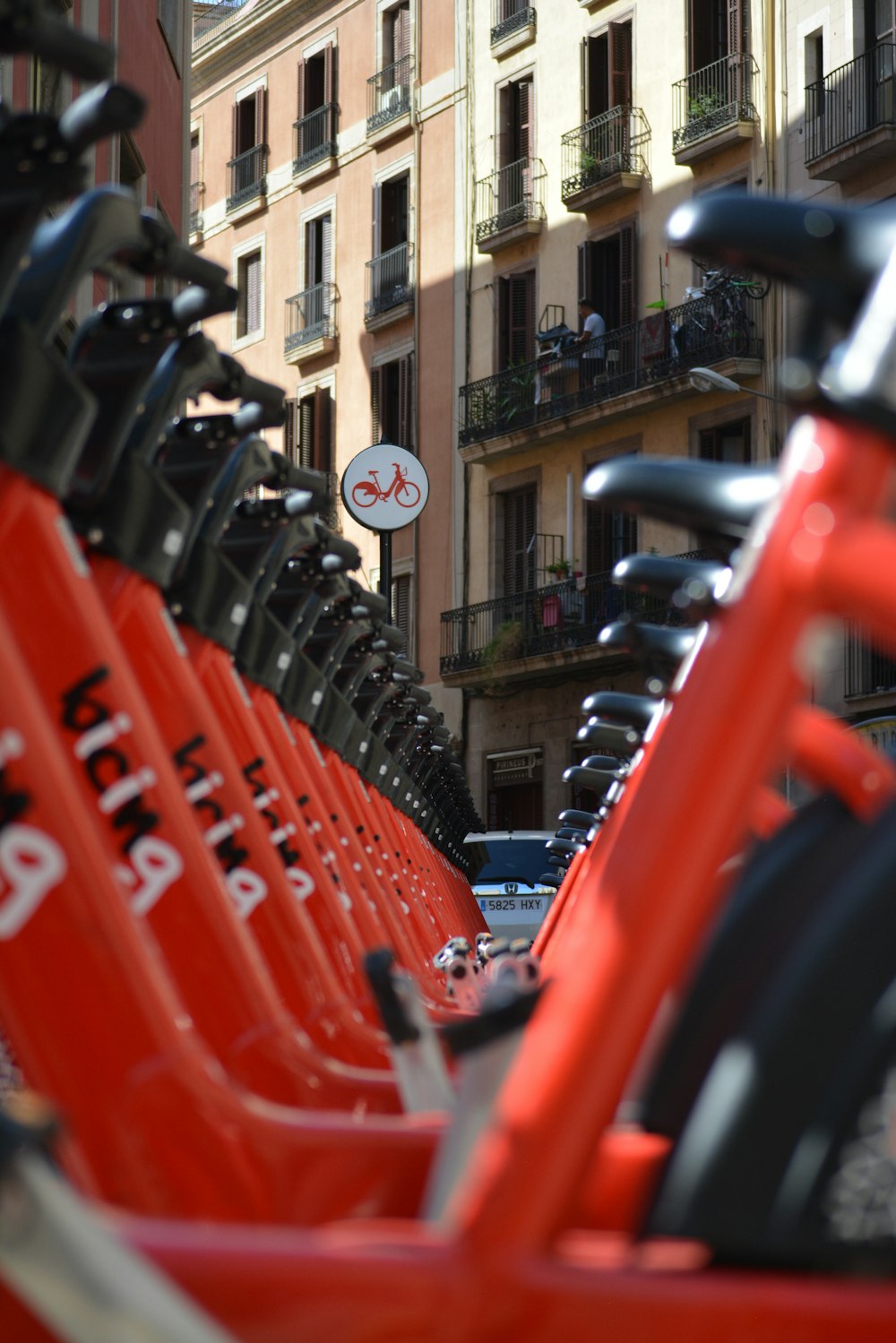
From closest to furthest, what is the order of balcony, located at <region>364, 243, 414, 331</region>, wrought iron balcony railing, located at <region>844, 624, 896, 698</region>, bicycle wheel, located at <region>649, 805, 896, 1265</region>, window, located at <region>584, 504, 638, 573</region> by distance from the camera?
bicycle wheel, located at <region>649, 805, 896, 1265</region> → wrought iron balcony railing, located at <region>844, 624, 896, 698</region> → window, located at <region>584, 504, 638, 573</region> → balcony, located at <region>364, 243, 414, 331</region>

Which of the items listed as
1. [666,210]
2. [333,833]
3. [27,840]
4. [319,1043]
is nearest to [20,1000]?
[27,840]

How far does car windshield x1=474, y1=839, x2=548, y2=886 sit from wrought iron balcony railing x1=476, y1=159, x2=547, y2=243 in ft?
45.0

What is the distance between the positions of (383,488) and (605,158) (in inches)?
653

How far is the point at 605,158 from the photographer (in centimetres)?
3172

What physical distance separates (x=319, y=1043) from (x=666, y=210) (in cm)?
2793

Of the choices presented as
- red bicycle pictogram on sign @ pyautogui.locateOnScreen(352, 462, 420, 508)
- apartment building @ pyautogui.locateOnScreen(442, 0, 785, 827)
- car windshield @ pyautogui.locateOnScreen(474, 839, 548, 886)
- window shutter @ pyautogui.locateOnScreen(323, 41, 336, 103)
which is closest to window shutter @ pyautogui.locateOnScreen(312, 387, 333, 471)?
apartment building @ pyautogui.locateOnScreen(442, 0, 785, 827)

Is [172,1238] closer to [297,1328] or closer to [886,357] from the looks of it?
[297,1328]

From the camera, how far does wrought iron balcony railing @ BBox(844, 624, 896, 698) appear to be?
87.2 feet

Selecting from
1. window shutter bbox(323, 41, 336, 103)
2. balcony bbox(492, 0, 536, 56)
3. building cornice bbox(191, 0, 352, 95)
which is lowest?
balcony bbox(492, 0, 536, 56)

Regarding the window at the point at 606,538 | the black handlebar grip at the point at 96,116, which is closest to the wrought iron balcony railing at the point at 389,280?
the window at the point at 606,538

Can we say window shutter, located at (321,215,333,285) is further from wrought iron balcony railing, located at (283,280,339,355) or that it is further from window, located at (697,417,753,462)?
window, located at (697,417,753,462)

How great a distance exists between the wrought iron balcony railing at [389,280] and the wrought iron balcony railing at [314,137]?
292 centimetres

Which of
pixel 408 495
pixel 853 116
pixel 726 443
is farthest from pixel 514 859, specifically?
pixel 853 116

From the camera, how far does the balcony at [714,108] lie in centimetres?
2892
